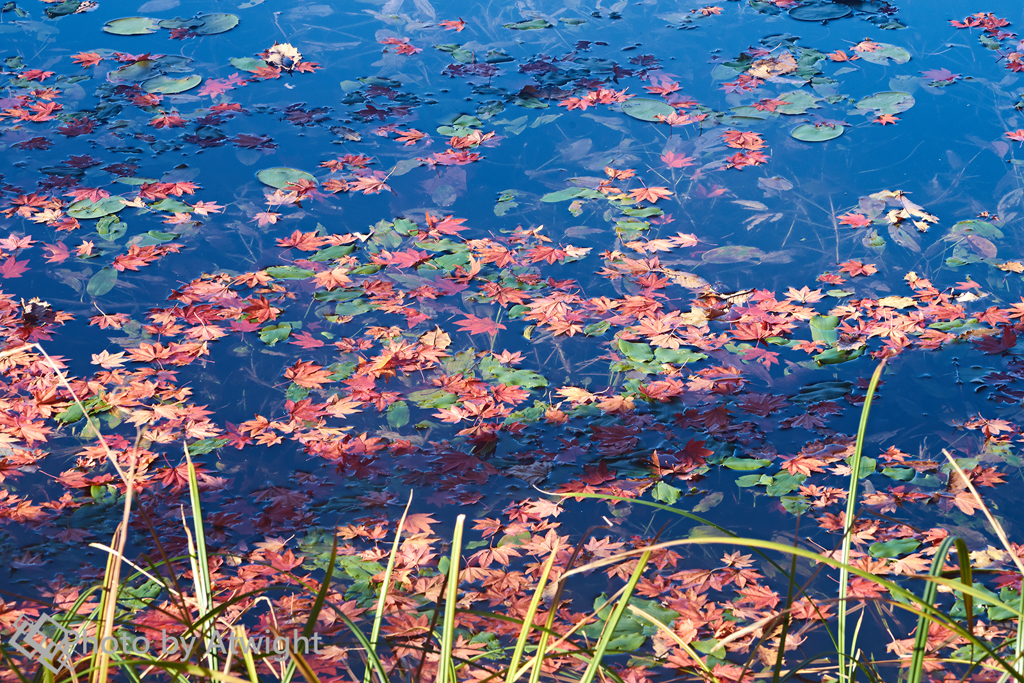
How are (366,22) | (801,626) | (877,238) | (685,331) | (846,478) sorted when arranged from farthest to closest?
(366,22) < (877,238) < (685,331) < (846,478) < (801,626)

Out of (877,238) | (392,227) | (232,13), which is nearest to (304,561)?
(392,227)

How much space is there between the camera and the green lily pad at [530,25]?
555 centimetres

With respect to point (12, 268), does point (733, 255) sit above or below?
below

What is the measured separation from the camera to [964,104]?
4.48m

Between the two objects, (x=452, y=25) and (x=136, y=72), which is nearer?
(x=136, y=72)

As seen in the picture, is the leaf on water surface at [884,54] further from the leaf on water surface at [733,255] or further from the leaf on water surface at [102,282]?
the leaf on water surface at [102,282]

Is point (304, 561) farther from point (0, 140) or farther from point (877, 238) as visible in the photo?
point (0, 140)

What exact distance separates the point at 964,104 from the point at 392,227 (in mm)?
3571

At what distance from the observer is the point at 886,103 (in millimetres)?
4484

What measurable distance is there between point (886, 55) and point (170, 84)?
483cm

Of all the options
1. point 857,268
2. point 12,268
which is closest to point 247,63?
point 12,268

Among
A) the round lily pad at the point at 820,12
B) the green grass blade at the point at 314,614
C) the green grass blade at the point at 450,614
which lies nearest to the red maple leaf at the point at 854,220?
the round lily pad at the point at 820,12

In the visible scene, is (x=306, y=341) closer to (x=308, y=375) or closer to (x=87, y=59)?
(x=308, y=375)

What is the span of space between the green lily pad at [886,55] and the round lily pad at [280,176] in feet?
12.6
